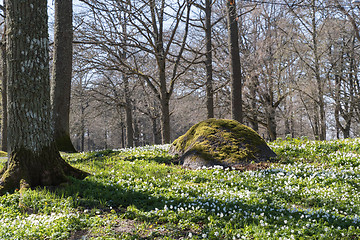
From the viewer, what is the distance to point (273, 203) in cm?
410

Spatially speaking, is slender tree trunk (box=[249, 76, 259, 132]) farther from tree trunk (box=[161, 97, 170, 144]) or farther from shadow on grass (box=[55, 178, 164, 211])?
shadow on grass (box=[55, 178, 164, 211])

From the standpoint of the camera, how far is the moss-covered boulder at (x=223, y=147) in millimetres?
6445

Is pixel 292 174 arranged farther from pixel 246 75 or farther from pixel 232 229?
pixel 246 75

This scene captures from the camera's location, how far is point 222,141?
22.7ft

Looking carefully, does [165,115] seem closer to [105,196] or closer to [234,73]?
[234,73]

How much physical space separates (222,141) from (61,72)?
19.9 feet

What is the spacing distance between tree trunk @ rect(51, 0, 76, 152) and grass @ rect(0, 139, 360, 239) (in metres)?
3.50

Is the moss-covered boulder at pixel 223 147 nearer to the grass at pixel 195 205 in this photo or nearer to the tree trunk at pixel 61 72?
the grass at pixel 195 205

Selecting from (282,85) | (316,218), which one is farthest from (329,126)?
(316,218)

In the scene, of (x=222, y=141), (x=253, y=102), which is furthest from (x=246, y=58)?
(x=222, y=141)

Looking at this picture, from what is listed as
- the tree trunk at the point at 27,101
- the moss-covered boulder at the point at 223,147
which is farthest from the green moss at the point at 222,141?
the tree trunk at the point at 27,101

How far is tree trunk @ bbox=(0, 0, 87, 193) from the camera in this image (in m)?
4.63

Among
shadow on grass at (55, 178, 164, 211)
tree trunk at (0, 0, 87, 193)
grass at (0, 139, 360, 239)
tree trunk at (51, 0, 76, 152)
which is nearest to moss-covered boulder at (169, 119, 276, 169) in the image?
grass at (0, 139, 360, 239)

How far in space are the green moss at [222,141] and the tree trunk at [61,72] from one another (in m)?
4.26
